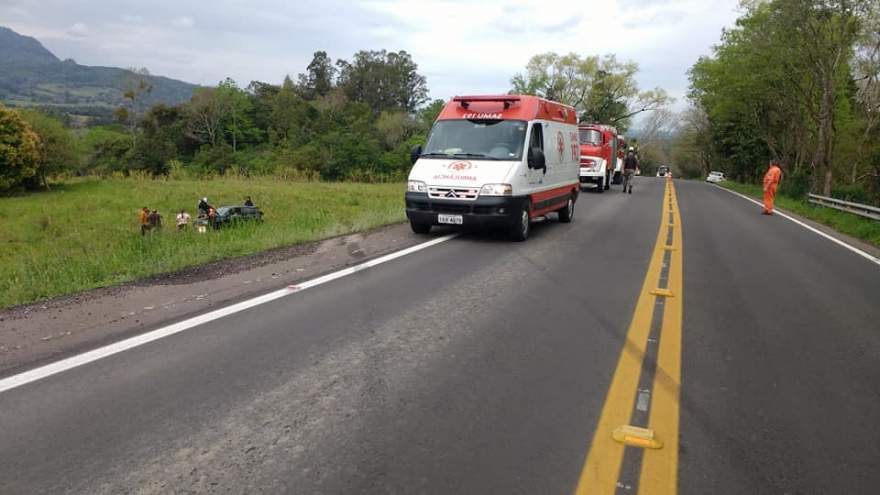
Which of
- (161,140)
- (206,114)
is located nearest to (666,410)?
(161,140)

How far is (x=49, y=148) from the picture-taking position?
43969 millimetres

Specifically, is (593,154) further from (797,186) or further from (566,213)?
(566,213)

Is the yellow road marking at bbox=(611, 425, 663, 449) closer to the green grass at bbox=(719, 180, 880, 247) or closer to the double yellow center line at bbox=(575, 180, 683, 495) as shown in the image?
the double yellow center line at bbox=(575, 180, 683, 495)

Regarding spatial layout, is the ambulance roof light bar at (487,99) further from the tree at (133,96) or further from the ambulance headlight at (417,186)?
the tree at (133,96)

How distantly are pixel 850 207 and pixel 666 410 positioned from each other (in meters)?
20.1

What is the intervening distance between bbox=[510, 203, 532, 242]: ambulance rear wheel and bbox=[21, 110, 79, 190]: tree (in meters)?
42.9

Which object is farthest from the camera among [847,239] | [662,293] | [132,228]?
[132,228]

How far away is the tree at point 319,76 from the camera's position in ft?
384

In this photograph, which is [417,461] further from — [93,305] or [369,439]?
[93,305]

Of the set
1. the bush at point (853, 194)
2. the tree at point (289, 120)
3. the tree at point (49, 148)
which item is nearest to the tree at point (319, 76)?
the tree at point (289, 120)

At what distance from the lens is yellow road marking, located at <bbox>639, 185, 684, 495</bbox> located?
3058 millimetres

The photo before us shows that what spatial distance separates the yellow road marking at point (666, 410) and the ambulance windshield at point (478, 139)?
506 centimetres

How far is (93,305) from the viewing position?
233 inches

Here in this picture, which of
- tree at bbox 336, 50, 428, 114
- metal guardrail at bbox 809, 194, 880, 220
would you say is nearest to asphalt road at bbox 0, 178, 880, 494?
metal guardrail at bbox 809, 194, 880, 220
